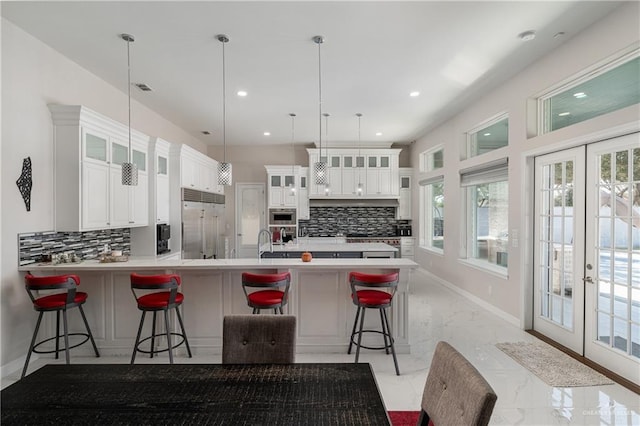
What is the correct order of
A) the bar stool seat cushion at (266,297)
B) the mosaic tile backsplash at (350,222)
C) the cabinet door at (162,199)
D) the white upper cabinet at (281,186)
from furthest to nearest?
the mosaic tile backsplash at (350,222)
the white upper cabinet at (281,186)
the cabinet door at (162,199)
the bar stool seat cushion at (266,297)

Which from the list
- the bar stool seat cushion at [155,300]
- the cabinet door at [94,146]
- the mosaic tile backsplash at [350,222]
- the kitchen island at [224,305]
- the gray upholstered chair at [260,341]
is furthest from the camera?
the mosaic tile backsplash at [350,222]

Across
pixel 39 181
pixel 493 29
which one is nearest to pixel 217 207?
pixel 39 181

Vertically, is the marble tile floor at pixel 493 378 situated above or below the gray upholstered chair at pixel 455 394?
below

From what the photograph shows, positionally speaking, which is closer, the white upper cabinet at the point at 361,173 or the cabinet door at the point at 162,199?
the cabinet door at the point at 162,199

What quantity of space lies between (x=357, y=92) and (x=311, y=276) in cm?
267

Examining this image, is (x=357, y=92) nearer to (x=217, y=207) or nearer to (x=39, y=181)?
(x=39, y=181)

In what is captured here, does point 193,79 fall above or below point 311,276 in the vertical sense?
above

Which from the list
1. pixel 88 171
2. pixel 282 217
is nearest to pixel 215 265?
pixel 88 171

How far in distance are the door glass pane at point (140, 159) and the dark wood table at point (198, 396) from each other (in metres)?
3.68

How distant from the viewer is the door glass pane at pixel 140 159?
4698mm

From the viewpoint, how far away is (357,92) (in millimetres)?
4770

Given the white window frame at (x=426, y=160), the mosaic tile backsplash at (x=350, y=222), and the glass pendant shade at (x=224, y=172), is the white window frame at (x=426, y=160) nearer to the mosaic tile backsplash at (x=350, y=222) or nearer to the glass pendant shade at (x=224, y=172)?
the mosaic tile backsplash at (x=350, y=222)

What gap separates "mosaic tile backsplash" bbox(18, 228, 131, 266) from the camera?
3.29 metres

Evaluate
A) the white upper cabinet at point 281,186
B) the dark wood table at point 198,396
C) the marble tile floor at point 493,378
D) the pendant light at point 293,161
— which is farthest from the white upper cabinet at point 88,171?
the white upper cabinet at point 281,186
